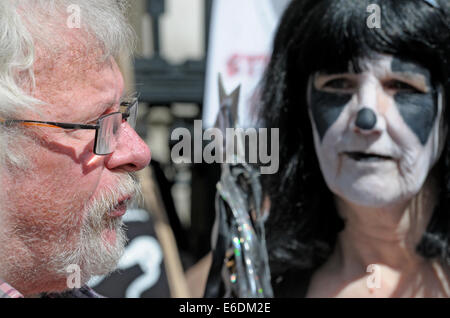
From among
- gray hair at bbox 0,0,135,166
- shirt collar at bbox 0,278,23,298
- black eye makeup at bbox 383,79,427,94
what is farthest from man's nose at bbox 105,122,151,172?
black eye makeup at bbox 383,79,427,94

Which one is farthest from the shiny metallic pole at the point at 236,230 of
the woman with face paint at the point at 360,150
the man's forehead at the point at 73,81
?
the man's forehead at the point at 73,81

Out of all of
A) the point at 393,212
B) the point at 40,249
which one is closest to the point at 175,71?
the point at 393,212

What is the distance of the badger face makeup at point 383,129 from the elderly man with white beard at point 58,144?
2.02ft

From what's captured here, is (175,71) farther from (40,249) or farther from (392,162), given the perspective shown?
(40,249)

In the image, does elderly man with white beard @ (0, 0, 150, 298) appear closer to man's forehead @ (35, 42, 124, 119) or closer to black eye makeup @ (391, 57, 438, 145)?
man's forehead @ (35, 42, 124, 119)

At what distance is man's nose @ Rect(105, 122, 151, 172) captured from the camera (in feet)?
3.59

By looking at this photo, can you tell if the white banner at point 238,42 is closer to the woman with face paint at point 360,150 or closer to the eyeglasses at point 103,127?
the woman with face paint at point 360,150

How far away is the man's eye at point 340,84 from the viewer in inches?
58.8

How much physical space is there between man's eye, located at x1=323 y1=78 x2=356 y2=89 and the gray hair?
68 cm

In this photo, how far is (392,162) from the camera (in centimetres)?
145

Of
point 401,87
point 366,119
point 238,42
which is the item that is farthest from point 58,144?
point 238,42

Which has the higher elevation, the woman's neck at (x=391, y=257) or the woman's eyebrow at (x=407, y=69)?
the woman's eyebrow at (x=407, y=69)

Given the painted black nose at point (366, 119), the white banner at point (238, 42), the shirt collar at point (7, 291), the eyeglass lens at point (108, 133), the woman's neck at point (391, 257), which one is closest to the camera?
the shirt collar at point (7, 291)

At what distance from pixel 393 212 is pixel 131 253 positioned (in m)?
1.29
